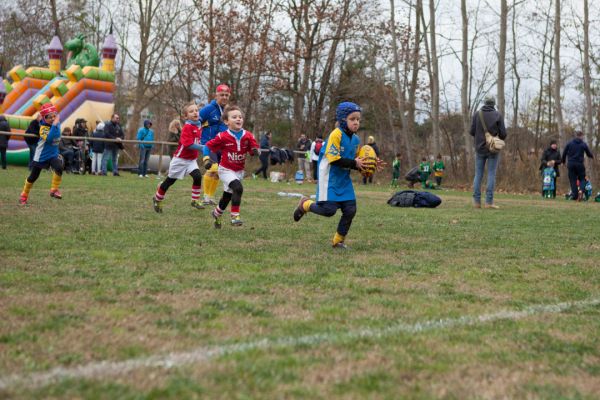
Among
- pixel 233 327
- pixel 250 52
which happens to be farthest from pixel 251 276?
pixel 250 52

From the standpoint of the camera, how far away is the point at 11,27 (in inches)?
1825

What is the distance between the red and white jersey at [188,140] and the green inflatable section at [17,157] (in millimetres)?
19987

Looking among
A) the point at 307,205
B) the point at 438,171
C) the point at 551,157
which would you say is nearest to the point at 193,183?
the point at 307,205

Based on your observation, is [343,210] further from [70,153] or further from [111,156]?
[111,156]

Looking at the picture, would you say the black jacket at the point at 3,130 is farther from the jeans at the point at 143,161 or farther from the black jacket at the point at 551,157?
the black jacket at the point at 551,157

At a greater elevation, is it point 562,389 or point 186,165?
point 186,165

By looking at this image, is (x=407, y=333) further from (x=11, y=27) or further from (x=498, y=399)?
(x=11, y=27)

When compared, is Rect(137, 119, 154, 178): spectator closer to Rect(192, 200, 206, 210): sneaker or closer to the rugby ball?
Rect(192, 200, 206, 210): sneaker

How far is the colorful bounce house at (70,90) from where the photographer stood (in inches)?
1244

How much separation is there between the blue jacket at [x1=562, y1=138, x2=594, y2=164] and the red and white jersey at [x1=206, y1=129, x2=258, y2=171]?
15.0 m

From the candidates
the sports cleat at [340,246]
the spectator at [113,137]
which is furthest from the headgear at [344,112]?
the spectator at [113,137]

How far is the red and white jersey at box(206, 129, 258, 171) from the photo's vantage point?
31.2 ft

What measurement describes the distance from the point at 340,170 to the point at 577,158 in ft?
51.8

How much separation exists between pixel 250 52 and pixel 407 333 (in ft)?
115
